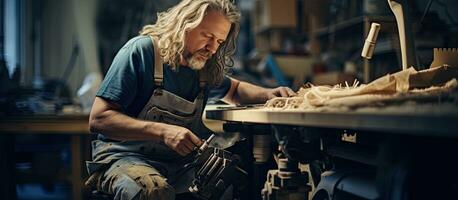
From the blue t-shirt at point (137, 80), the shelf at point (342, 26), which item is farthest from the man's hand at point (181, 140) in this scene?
the shelf at point (342, 26)

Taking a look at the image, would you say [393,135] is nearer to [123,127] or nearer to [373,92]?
[373,92]

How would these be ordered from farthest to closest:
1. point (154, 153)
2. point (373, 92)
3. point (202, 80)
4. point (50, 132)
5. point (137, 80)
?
1. point (50, 132)
2. point (202, 80)
3. point (154, 153)
4. point (137, 80)
5. point (373, 92)

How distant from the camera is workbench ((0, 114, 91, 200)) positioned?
3.09m

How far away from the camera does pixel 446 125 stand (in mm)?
915

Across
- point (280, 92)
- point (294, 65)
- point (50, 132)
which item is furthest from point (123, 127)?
point (294, 65)

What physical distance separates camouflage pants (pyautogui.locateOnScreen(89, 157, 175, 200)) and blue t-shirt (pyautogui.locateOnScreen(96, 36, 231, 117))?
219mm

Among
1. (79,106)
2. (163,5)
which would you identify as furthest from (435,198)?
(163,5)

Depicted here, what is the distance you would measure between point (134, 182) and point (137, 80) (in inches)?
16.4

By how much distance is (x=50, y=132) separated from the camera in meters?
3.33

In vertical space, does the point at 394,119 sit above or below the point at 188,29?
below

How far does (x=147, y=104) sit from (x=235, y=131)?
35 centimetres

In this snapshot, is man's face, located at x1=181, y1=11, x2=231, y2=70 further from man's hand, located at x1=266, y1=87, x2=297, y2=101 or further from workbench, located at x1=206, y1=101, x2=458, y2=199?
workbench, located at x1=206, y1=101, x2=458, y2=199

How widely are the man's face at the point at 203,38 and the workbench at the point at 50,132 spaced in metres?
1.31

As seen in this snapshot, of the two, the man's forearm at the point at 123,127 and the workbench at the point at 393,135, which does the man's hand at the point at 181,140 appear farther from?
the workbench at the point at 393,135
